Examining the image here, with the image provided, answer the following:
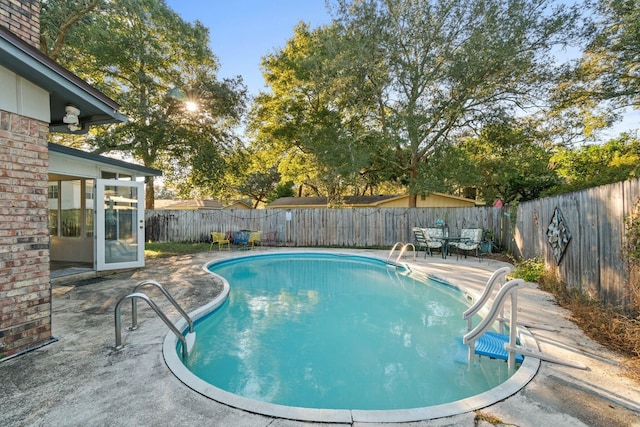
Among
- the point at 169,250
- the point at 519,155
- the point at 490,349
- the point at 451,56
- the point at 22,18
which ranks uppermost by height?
the point at 451,56

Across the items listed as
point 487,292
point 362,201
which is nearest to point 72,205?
point 487,292

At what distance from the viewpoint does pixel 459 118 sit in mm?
14000

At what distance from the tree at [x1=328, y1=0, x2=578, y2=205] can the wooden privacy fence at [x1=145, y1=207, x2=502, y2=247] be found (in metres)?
2.84

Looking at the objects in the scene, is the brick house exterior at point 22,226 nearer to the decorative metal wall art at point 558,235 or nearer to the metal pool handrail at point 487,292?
the metal pool handrail at point 487,292

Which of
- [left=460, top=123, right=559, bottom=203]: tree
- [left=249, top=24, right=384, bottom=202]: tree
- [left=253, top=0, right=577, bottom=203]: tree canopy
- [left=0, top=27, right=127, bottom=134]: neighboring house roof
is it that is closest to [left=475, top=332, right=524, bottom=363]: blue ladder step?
[left=0, top=27, right=127, bottom=134]: neighboring house roof

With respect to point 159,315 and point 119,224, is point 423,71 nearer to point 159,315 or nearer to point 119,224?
point 119,224

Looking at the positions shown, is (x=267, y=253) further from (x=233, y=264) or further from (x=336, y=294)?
(x=336, y=294)

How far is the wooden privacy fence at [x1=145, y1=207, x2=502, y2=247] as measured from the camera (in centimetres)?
1169

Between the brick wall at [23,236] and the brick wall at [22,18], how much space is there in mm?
966

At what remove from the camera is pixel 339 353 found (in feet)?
12.7

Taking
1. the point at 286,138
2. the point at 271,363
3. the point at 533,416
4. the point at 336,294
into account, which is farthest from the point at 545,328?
the point at 286,138

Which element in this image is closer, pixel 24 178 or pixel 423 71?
pixel 24 178

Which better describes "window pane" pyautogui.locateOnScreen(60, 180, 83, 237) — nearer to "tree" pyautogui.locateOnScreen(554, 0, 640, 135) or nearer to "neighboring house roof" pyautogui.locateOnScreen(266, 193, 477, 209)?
"neighboring house roof" pyautogui.locateOnScreen(266, 193, 477, 209)

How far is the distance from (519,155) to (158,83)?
16960mm
